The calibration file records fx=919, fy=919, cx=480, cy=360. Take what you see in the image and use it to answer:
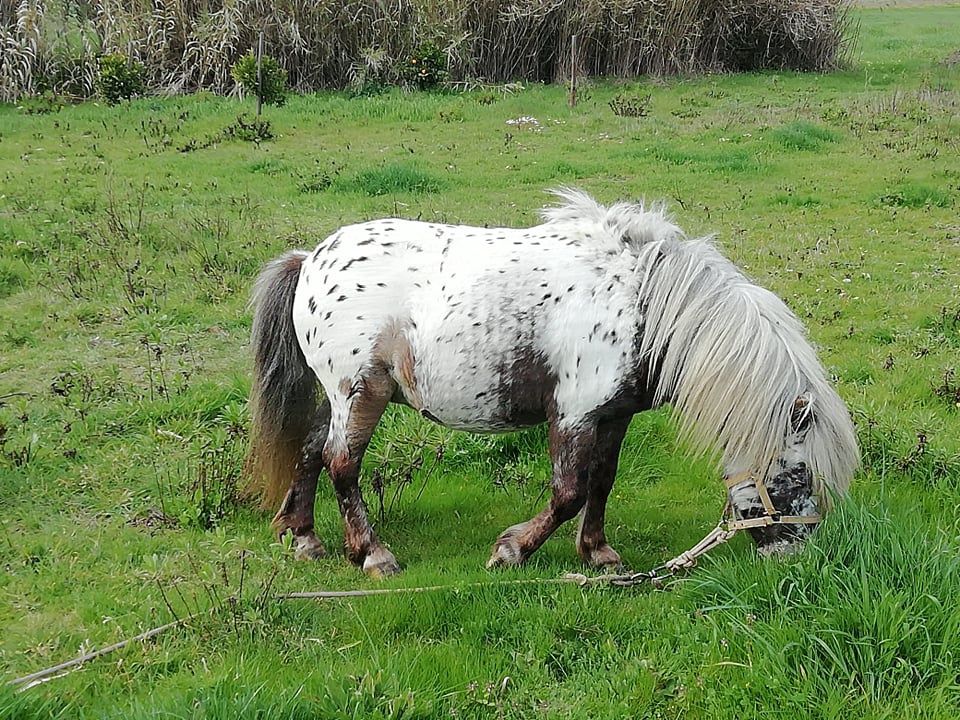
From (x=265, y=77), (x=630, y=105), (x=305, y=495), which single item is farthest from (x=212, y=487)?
(x=630, y=105)

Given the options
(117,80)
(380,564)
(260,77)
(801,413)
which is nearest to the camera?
(801,413)

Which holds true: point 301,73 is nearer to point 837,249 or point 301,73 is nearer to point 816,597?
point 837,249

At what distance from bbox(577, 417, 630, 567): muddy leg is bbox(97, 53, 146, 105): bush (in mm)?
14635

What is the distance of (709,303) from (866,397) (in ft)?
8.13

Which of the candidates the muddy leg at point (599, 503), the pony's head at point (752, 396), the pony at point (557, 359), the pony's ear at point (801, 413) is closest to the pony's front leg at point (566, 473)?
the pony at point (557, 359)

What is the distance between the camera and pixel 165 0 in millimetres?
17516

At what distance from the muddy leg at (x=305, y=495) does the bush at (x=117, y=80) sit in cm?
1360

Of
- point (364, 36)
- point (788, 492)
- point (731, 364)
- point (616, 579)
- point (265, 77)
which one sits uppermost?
point (364, 36)

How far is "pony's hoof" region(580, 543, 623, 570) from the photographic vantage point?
14.0ft

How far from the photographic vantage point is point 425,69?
57.6 ft

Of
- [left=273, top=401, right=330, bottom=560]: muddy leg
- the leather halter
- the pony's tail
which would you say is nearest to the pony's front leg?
the leather halter

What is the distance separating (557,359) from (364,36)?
50.7 feet

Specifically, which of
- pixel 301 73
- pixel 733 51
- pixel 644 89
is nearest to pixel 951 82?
pixel 733 51

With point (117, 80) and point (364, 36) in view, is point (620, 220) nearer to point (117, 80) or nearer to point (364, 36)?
point (117, 80)
